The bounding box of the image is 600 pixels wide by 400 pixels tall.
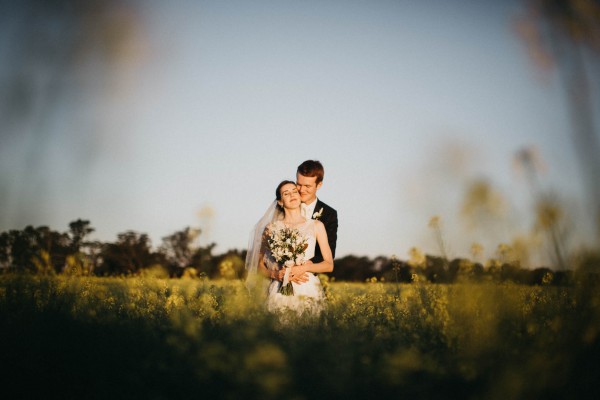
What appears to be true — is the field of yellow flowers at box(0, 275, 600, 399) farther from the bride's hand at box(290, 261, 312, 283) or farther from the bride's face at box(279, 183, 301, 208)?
the bride's face at box(279, 183, 301, 208)

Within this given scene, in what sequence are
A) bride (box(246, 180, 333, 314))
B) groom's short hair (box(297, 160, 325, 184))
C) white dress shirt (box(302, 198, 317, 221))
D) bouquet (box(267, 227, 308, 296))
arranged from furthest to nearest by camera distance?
white dress shirt (box(302, 198, 317, 221)) → groom's short hair (box(297, 160, 325, 184)) → bride (box(246, 180, 333, 314)) → bouquet (box(267, 227, 308, 296))

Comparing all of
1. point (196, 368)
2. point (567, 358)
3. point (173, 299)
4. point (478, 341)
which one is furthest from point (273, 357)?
point (173, 299)

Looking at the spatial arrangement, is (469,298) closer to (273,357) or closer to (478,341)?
(478,341)

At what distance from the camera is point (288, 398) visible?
2.48 metres

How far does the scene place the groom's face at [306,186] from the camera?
22.3 ft

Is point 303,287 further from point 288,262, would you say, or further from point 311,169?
point 311,169

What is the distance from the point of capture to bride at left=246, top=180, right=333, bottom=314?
6035mm

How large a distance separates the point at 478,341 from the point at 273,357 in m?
1.70

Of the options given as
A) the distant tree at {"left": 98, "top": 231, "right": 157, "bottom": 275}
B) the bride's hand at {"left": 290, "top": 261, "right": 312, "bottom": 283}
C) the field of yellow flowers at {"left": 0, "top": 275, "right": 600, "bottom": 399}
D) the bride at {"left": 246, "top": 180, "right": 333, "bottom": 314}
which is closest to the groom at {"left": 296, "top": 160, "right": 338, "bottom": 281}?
the bride at {"left": 246, "top": 180, "right": 333, "bottom": 314}

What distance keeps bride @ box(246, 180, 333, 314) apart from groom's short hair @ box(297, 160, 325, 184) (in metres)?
0.28

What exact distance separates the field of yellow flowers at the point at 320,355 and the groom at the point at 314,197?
8.98 feet

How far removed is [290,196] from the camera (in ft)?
21.6

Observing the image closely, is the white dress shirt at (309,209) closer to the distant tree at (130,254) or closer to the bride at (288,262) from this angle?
the bride at (288,262)

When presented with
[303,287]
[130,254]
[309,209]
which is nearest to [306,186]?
[309,209]
